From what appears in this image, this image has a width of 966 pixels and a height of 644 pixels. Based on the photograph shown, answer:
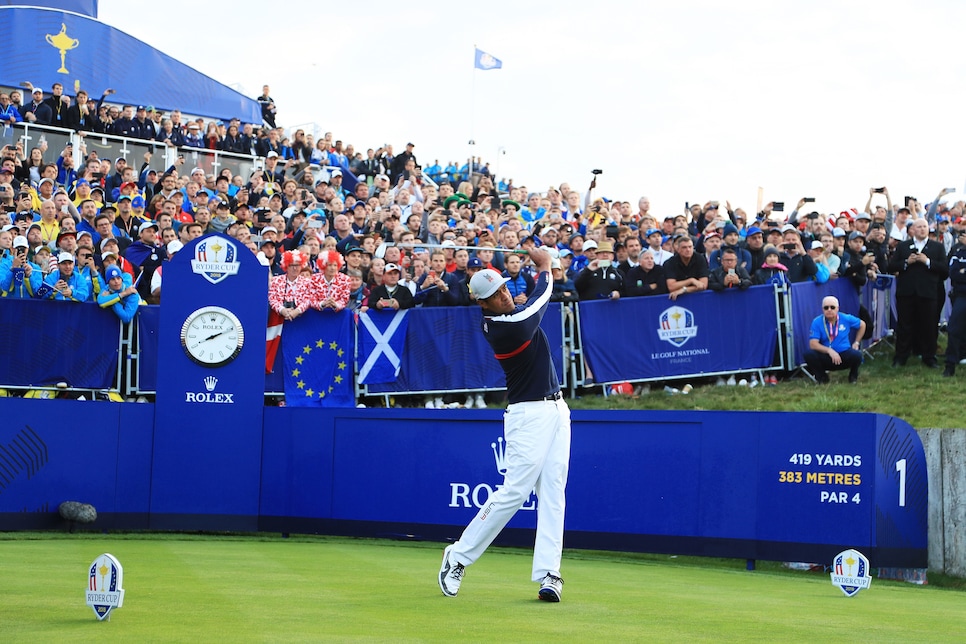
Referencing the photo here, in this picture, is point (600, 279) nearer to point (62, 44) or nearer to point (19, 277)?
point (19, 277)

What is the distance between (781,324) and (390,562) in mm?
10510

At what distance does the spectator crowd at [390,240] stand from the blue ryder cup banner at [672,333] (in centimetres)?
26

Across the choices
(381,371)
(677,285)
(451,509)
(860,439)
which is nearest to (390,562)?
(451,509)

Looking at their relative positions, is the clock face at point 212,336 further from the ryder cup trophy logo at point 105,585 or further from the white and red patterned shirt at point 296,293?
the ryder cup trophy logo at point 105,585

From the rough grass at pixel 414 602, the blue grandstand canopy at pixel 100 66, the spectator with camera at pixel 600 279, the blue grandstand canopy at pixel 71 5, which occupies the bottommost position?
the rough grass at pixel 414 602

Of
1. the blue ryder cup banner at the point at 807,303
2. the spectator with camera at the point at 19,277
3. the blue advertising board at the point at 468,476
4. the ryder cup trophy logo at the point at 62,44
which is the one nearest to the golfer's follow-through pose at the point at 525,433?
the blue advertising board at the point at 468,476

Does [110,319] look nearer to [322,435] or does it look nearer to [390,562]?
[322,435]

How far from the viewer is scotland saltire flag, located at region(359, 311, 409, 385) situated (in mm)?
A: 19000

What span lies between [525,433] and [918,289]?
14.0m

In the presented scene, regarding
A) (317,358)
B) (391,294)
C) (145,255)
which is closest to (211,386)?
(317,358)

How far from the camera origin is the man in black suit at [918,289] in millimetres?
20734

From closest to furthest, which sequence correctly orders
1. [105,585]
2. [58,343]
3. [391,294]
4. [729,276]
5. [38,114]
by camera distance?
1. [105,585]
2. [58,343]
3. [391,294]
4. [729,276]
5. [38,114]

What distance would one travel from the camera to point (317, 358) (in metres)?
18.7

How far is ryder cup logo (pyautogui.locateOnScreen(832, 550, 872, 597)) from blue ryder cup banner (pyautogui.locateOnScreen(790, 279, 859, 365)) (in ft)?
36.0
